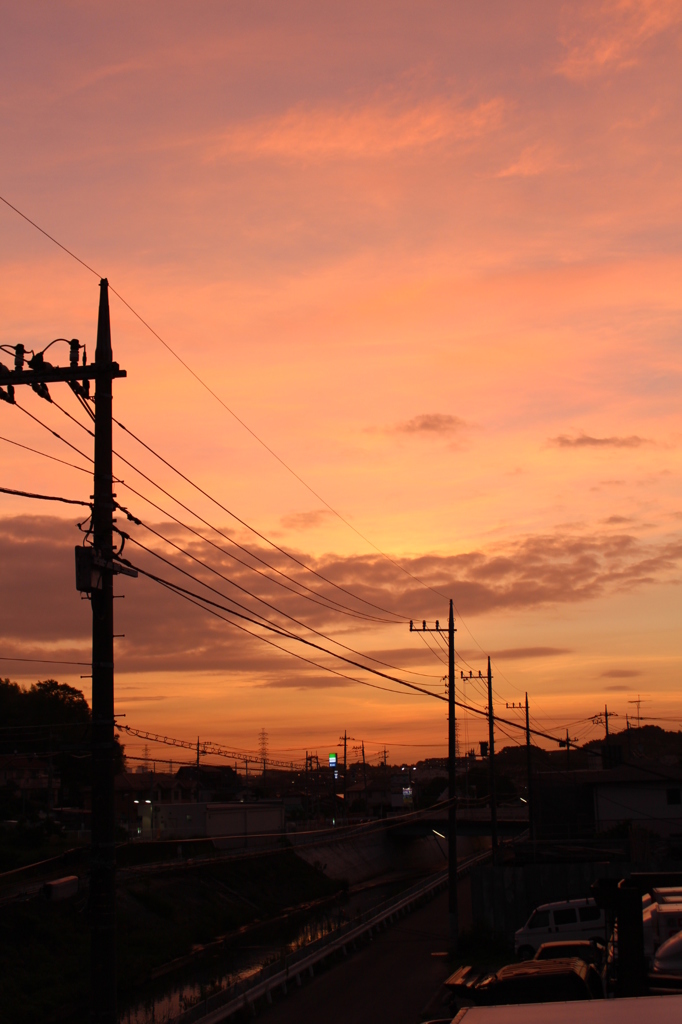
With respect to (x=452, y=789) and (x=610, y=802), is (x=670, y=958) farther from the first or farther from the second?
(x=610, y=802)

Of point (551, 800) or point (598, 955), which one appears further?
point (551, 800)

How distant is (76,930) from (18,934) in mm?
3702

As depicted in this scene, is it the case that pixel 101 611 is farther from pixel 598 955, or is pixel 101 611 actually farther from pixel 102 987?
pixel 598 955

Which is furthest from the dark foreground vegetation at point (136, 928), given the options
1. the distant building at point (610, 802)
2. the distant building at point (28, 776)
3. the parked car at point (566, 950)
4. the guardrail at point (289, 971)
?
the distant building at point (28, 776)

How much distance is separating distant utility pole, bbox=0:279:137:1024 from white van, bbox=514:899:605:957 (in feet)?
72.1

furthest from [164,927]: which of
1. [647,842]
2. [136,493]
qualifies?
[136,493]

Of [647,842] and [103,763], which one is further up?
[103,763]

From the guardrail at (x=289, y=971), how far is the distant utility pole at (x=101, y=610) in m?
16.0

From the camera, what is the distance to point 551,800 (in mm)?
67625

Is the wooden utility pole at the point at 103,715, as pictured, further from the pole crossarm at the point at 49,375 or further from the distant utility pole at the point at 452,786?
the distant utility pole at the point at 452,786

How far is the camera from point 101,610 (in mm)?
13148

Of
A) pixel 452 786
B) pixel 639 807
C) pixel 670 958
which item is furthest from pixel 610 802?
pixel 670 958

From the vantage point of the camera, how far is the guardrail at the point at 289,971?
27.0 meters

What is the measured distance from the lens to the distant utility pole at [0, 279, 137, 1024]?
1226cm
